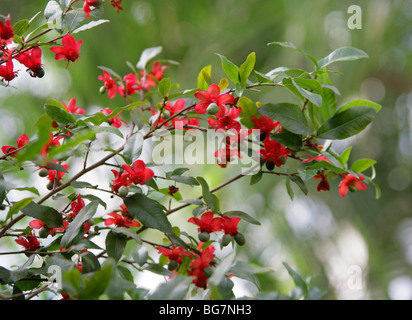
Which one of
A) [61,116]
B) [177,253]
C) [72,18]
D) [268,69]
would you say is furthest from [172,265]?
[268,69]

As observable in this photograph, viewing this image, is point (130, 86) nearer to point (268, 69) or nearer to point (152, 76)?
point (152, 76)

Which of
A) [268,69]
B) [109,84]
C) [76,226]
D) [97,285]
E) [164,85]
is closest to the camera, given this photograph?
[97,285]

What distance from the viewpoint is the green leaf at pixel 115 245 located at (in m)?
0.55

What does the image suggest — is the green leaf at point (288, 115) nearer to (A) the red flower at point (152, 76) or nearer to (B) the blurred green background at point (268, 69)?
(A) the red flower at point (152, 76)

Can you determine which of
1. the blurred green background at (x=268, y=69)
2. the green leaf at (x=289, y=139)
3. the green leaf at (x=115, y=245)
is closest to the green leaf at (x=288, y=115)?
the green leaf at (x=289, y=139)

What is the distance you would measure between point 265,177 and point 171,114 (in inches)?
70.0

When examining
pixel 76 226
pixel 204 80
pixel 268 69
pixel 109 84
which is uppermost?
pixel 268 69

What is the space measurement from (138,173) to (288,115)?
0.20 metres

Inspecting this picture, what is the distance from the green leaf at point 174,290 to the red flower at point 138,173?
A: 0.65ft

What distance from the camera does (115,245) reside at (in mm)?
557

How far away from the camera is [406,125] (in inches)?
136

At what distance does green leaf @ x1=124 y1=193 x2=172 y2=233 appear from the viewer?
533mm

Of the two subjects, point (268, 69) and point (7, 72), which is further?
point (268, 69)
